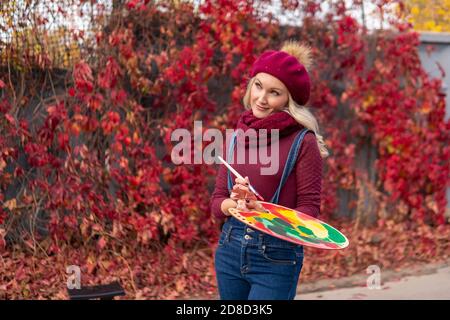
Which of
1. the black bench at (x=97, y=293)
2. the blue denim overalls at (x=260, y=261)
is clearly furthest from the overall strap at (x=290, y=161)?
the black bench at (x=97, y=293)

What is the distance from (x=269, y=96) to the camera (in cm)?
257

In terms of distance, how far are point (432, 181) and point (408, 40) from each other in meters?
1.45

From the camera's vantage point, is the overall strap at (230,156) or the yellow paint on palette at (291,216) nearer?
the yellow paint on palette at (291,216)

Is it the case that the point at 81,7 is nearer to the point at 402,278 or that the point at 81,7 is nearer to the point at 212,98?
the point at 212,98

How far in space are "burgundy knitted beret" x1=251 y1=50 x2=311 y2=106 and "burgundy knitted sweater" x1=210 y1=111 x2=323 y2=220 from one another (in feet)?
0.40

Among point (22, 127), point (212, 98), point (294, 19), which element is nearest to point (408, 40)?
point (294, 19)

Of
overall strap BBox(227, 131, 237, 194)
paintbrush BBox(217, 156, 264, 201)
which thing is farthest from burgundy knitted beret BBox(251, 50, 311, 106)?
paintbrush BBox(217, 156, 264, 201)

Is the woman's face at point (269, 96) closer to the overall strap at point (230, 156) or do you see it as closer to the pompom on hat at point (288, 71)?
the pompom on hat at point (288, 71)

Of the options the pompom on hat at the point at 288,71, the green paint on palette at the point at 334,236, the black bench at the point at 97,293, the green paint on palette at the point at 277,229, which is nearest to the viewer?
the green paint on palette at the point at 277,229

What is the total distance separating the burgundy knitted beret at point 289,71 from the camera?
254 cm

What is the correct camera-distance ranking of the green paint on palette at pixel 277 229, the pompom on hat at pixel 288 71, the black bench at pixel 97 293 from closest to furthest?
the green paint on palette at pixel 277 229 < the pompom on hat at pixel 288 71 < the black bench at pixel 97 293

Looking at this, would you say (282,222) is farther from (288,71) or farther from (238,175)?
(288,71)

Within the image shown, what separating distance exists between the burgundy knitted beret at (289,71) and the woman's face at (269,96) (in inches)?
0.8

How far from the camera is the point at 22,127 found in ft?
17.0
